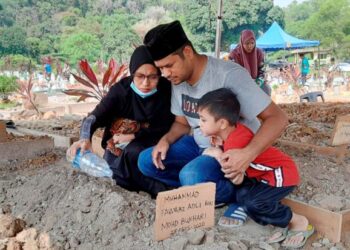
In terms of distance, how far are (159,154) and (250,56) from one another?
11.9 ft

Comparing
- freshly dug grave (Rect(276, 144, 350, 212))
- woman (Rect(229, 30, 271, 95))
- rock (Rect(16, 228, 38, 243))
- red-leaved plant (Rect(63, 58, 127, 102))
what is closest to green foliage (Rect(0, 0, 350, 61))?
red-leaved plant (Rect(63, 58, 127, 102))

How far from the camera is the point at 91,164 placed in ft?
9.41

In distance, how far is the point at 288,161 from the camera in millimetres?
2225

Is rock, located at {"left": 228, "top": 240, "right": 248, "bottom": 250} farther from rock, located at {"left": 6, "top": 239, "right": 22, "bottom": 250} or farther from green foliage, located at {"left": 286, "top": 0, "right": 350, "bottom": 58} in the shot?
green foliage, located at {"left": 286, "top": 0, "right": 350, "bottom": 58}

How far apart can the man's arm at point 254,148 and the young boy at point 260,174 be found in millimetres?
56

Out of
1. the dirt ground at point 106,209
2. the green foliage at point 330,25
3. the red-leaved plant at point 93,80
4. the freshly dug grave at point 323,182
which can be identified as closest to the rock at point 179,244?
the dirt ground at point 106,209

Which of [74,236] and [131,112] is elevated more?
[131,112]

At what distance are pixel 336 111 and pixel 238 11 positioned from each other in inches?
1477

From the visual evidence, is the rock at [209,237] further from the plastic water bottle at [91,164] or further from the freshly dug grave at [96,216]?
the plastic water bottle at [91,164]

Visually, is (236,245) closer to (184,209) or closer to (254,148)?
(184,209)

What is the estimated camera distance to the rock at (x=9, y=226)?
225 centimetres

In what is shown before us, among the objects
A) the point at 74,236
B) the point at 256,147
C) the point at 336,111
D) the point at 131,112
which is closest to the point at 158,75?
the point at 131,112

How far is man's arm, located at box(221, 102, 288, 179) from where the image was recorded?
6.77 feet

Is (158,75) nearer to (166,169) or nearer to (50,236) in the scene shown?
(166,169)
